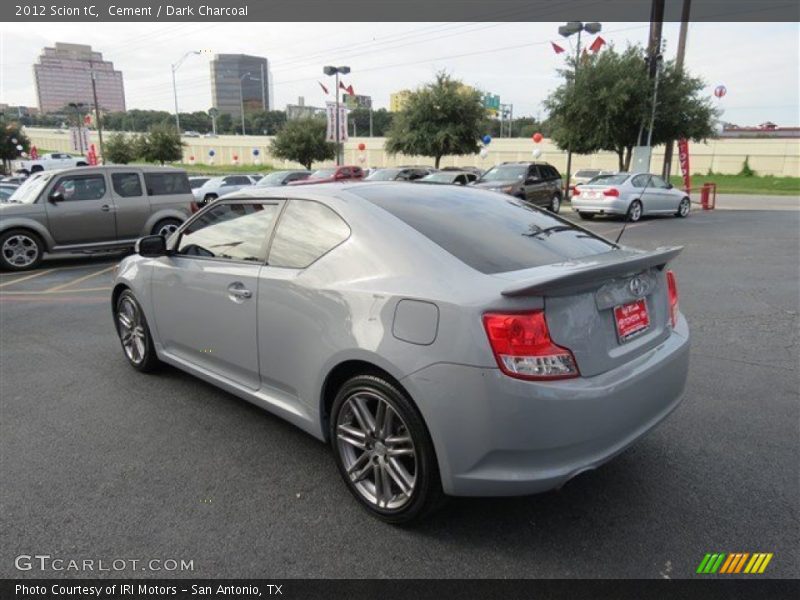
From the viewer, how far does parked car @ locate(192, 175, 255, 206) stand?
83.3 feet

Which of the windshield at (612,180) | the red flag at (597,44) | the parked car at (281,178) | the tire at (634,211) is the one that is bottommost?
the tire at (634,211)

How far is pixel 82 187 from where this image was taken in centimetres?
1108

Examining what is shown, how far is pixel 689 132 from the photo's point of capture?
78.9 feet

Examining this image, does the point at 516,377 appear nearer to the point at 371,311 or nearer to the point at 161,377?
the point at 371,311

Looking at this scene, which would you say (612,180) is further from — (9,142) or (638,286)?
(9,142)

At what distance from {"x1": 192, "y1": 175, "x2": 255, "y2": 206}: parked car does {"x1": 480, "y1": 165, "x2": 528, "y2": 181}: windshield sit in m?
11.8

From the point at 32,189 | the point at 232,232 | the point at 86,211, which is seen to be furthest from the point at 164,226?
the point at 232,232

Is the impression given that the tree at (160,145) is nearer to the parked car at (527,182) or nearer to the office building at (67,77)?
the parked car at (527,182)

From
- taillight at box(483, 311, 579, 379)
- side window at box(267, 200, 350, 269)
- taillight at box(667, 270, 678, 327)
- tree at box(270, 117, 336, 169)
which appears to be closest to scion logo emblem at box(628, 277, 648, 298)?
taillight at box(667, 270, 678, 327)

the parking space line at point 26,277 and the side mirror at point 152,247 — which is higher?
the side mirror at point 152,247

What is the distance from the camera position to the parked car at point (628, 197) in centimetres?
1781

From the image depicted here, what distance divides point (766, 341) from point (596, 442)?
14.0 ft

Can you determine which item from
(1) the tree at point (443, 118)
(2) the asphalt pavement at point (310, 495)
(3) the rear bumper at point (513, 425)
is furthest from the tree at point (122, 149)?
(3) the rear bumper at point (513, 425)

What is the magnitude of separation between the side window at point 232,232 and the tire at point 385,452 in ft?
3.80
